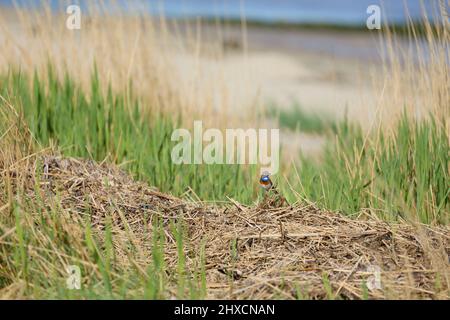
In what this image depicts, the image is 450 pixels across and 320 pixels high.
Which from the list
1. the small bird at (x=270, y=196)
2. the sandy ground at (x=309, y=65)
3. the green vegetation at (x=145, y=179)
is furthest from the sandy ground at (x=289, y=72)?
the small bird at (x=270, y=196)

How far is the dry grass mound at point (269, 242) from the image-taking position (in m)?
2.94

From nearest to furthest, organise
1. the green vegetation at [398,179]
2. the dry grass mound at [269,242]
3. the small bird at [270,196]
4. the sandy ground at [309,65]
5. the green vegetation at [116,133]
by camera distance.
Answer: the dry grass mound at [269,242]
the small bird at [270,196]
the green vegetation at [398,179]
the green vegetation at [116,133]
the sandy ground at [309,65]

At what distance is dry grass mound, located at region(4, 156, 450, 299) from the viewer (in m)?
2.94

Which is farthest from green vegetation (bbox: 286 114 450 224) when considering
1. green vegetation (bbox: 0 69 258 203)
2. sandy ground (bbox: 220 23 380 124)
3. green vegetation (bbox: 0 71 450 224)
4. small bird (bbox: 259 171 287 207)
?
Answer: sandy ground (bbox: 220 23 380 124)

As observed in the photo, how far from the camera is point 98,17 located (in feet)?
18.6

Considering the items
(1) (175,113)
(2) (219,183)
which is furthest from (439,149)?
(1) (175,113)

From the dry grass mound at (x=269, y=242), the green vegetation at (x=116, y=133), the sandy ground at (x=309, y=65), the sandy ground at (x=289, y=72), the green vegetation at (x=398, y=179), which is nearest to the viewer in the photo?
the dry grass mound at (x=269, y=242)

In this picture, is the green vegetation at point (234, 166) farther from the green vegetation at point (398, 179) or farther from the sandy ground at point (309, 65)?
the sandy ground at point (309, 65)

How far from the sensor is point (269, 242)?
325 centimetres

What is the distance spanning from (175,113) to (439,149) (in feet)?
7.07

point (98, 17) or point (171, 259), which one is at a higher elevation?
point (98, 17)

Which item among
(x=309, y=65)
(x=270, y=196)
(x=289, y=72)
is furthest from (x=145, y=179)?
(x=309, y=65)

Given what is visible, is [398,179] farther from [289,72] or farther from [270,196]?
[289,72]
